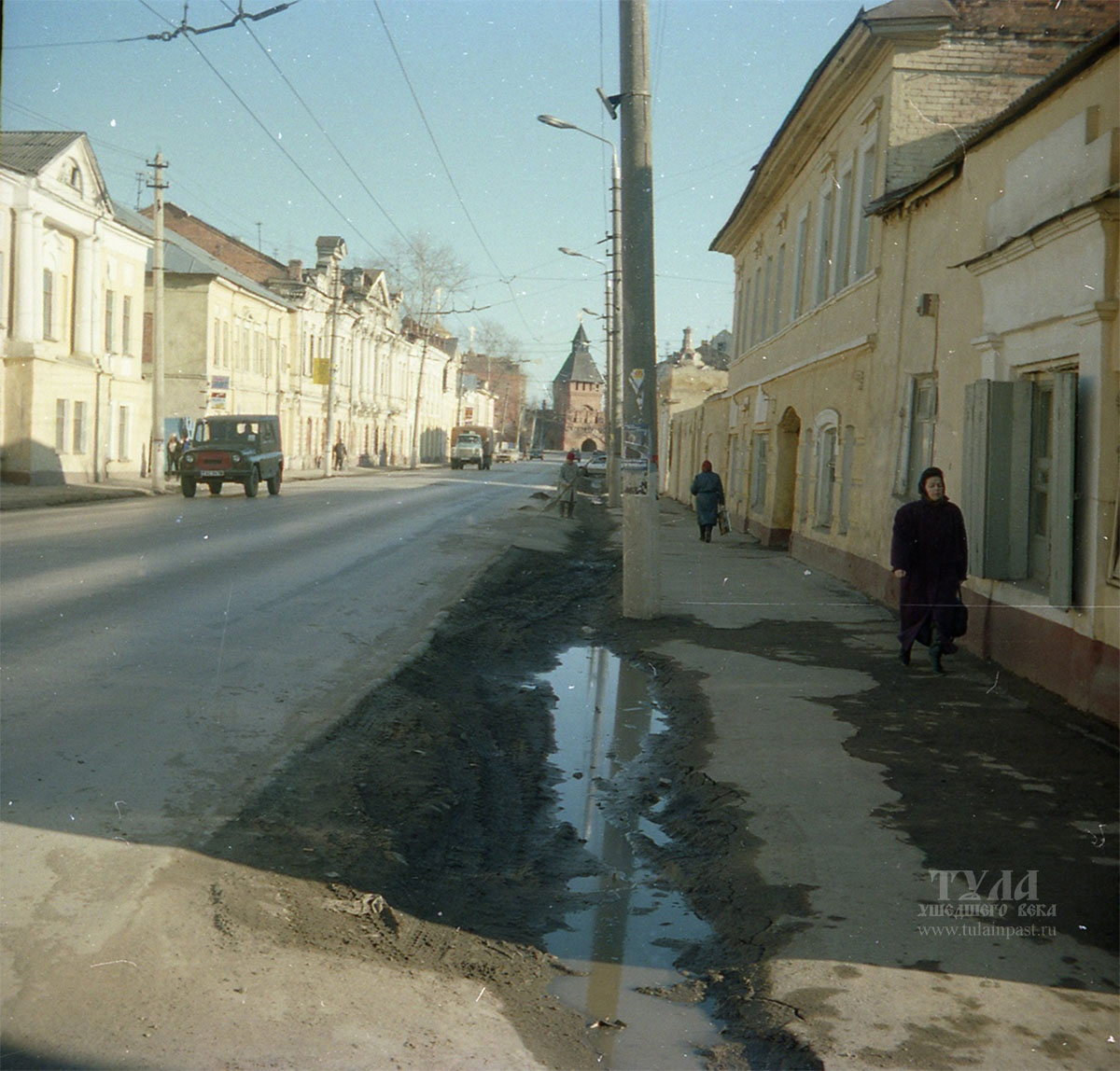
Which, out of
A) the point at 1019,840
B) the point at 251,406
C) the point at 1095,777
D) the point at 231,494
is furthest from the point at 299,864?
the point at 251,406

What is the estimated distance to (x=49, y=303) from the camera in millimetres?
33750

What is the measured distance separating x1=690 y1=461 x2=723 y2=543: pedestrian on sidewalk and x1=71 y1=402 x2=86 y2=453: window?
20.9m

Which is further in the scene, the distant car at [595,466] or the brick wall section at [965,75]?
the distant car at [595,466]

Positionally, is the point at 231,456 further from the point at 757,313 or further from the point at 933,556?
the point at 933,556

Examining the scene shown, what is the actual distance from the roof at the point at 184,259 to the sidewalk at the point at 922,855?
118 ft

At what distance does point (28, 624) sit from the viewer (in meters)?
9.52

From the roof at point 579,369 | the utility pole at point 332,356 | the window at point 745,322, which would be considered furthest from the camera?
the roof at point 579,369

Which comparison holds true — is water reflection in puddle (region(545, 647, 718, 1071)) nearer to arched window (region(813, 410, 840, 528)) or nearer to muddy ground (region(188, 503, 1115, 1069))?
muddy ground (region(188, 503, 1115, 1069))

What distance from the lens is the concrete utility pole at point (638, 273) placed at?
12320mm

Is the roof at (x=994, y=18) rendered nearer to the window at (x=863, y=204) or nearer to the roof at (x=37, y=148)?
the window at (x=863, y=204)

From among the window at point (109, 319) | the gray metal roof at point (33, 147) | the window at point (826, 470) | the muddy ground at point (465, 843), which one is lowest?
the muddy ground at point (465, 843)

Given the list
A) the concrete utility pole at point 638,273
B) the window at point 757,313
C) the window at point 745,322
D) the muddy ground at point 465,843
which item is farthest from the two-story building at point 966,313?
the window at point 745,322

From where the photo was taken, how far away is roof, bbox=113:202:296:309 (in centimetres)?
4091

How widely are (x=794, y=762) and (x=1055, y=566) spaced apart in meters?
2.61
